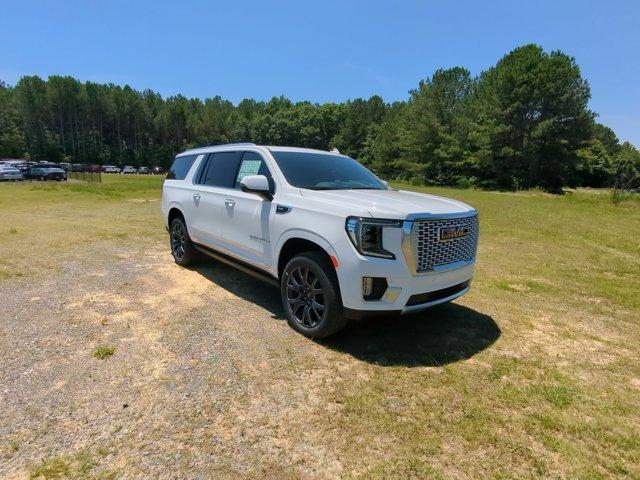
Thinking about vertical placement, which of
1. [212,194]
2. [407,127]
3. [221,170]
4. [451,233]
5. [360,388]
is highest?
[407,127]

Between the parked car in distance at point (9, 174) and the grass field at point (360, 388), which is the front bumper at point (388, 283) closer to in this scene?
the grass field at point (360, 388)

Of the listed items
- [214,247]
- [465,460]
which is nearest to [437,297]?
[465,460]

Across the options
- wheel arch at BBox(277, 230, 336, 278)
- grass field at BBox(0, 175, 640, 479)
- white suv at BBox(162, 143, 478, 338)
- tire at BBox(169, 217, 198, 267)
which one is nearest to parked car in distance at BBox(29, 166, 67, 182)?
grass field at BBox(0, 175, 640, 479)

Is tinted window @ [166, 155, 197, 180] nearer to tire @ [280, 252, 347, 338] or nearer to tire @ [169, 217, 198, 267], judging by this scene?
tire @ [169, 217, 198, 267]

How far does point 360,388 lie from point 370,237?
1.26m

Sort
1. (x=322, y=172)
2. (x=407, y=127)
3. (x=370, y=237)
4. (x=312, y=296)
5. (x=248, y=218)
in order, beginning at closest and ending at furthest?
(x=370, y=237) < (x=312, y=296) < (x=248, y=218) < (x=322, y=172) < (x=407, y=127)

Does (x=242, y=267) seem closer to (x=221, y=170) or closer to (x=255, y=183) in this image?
(x=255, y=183)

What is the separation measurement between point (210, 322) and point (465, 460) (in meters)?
2.96

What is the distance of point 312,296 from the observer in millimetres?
3955

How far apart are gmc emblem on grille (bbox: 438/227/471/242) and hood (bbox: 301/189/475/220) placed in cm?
16

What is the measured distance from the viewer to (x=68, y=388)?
311cm

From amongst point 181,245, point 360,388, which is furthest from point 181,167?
point 360,388

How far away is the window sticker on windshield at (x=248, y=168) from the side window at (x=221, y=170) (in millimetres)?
139

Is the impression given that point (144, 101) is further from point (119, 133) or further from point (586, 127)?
point (586, 127)
